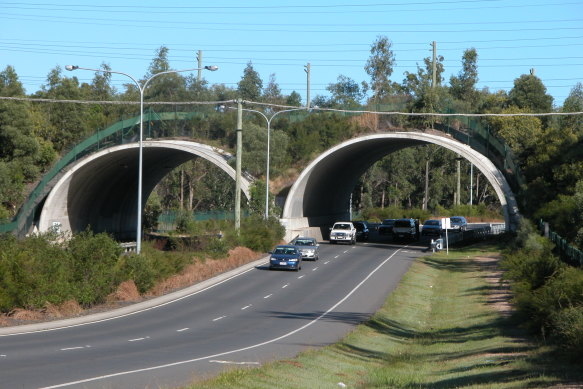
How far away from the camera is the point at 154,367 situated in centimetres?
1791

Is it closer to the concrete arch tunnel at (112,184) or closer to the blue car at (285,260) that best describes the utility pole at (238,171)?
the blue car at (285,260)

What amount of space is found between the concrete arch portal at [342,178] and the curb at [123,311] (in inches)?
Answer: 696

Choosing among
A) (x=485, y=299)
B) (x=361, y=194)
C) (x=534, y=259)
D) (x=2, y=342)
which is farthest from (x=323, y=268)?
(x=361, y=194)

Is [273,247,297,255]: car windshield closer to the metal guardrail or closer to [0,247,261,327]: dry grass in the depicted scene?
[0,247,261,327]: dry grass

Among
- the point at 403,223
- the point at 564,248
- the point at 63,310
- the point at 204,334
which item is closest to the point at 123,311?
the point at 63,310

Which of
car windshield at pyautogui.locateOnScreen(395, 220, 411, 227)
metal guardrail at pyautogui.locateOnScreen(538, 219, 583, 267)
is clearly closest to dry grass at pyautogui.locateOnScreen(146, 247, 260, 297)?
metal guardrail at pyautogui.locateOnScreen(538, 219, 583, 267)

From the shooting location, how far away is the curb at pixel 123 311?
25.1 metres

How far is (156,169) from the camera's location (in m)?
71.1

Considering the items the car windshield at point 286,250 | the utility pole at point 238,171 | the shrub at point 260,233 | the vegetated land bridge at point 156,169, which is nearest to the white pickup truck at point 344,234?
the vegetated land bridge at point 156,169

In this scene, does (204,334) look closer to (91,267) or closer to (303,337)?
(303,337)

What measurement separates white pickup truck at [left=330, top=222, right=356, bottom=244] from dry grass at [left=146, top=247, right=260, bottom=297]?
45.8 feet

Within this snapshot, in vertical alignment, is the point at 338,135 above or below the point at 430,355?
above

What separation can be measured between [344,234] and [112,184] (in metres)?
19.3

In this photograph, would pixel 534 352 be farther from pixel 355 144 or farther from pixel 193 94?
pixel 193 94
